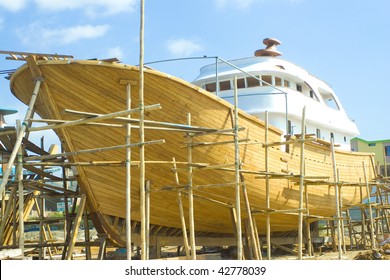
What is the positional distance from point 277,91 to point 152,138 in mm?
6129

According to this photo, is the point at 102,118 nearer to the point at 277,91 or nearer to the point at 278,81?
the point at 277,91

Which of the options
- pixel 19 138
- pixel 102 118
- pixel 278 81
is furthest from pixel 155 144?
pixel 278 81

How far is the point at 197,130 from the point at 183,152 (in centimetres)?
148

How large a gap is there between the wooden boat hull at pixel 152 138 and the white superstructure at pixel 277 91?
2.55 metres

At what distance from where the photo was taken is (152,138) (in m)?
11.2

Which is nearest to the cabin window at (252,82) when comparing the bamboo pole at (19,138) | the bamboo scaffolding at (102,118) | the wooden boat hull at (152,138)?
the wooden boat hull at (152,138)

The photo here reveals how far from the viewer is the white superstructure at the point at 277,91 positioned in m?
15.9

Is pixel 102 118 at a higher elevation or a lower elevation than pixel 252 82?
lower

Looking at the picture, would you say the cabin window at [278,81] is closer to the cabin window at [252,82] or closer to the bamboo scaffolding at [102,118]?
the cabin window at [252,82]

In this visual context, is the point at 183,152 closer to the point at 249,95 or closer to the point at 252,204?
the point at 252,204

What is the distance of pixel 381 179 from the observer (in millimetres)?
20516

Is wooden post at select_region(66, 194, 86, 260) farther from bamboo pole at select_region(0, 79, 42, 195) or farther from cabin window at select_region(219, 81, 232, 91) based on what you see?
cabin window at select_region(219, 81, 232, 91)

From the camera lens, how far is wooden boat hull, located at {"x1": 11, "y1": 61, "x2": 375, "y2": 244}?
10573 millimetres

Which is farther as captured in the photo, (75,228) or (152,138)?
(152,138)
